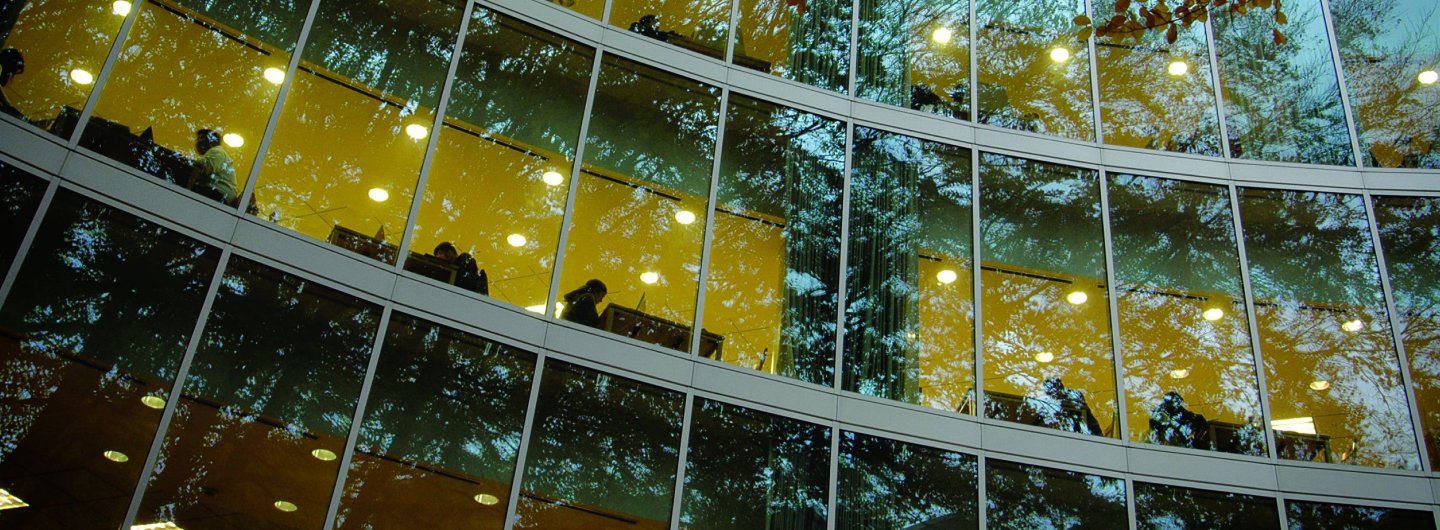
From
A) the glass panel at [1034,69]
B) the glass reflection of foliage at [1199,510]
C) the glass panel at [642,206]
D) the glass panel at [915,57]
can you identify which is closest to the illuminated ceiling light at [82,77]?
the glass panel at [642,206]

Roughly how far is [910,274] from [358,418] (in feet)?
21.6

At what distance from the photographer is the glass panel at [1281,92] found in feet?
49.9

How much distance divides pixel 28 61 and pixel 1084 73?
1251 cm

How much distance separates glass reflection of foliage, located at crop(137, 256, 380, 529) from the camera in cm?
959

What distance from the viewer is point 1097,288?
13.9 m

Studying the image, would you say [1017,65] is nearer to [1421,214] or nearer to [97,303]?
[1421,214]

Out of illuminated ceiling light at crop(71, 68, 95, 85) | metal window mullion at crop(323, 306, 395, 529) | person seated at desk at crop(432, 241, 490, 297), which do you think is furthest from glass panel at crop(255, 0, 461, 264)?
illuminated ceiling light at crop(71, 68, 95, 85)

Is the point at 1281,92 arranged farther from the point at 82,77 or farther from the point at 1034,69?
the point at 82,77

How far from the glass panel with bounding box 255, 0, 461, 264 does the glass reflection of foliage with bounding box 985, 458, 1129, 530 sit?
Answer: 7.04 metres

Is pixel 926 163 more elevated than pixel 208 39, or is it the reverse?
pixel 926 163

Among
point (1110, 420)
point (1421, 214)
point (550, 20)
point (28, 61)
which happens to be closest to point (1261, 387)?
point (1110, 420)

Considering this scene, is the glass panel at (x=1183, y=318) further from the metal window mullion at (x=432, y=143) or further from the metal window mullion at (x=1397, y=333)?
the metal window mullion at (x=432, y=143)

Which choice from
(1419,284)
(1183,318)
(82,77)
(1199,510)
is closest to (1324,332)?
(1419,284)

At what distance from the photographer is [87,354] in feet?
31.0
